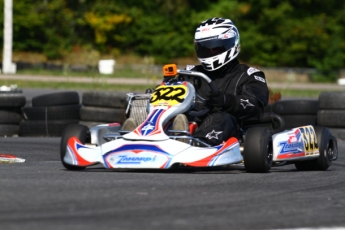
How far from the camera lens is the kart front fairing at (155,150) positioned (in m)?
5.86

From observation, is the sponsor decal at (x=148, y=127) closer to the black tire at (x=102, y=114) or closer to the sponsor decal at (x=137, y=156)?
the sponsor decal at (x=137, y=156)

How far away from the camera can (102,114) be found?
11.2m

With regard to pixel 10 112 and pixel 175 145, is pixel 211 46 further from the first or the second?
pixel 10 112

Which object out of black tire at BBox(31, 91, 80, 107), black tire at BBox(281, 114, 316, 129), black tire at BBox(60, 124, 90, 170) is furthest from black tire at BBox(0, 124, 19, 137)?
black tire at BBox(60, 124, 90, 170)

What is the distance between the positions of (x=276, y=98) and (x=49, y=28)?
27218mm

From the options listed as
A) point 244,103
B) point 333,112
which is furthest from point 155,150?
point 333,112

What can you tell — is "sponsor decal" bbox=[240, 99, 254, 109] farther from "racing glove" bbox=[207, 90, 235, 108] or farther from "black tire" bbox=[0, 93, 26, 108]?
"black tire" bbox=[0, 93, 26, 108]

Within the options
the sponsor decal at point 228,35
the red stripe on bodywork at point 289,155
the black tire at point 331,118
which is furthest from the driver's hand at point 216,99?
the black tire at point 331,118

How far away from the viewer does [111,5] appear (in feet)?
129

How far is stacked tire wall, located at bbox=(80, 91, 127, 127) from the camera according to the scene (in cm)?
1114

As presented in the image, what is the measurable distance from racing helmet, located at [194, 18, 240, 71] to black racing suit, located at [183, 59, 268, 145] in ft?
0.29

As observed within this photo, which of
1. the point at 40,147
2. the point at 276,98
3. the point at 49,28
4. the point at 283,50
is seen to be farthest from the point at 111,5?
the point at 40,147

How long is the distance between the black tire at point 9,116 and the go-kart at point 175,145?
4521 millimetres

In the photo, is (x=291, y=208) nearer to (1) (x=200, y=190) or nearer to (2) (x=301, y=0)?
(1) (x=200, y=190)
